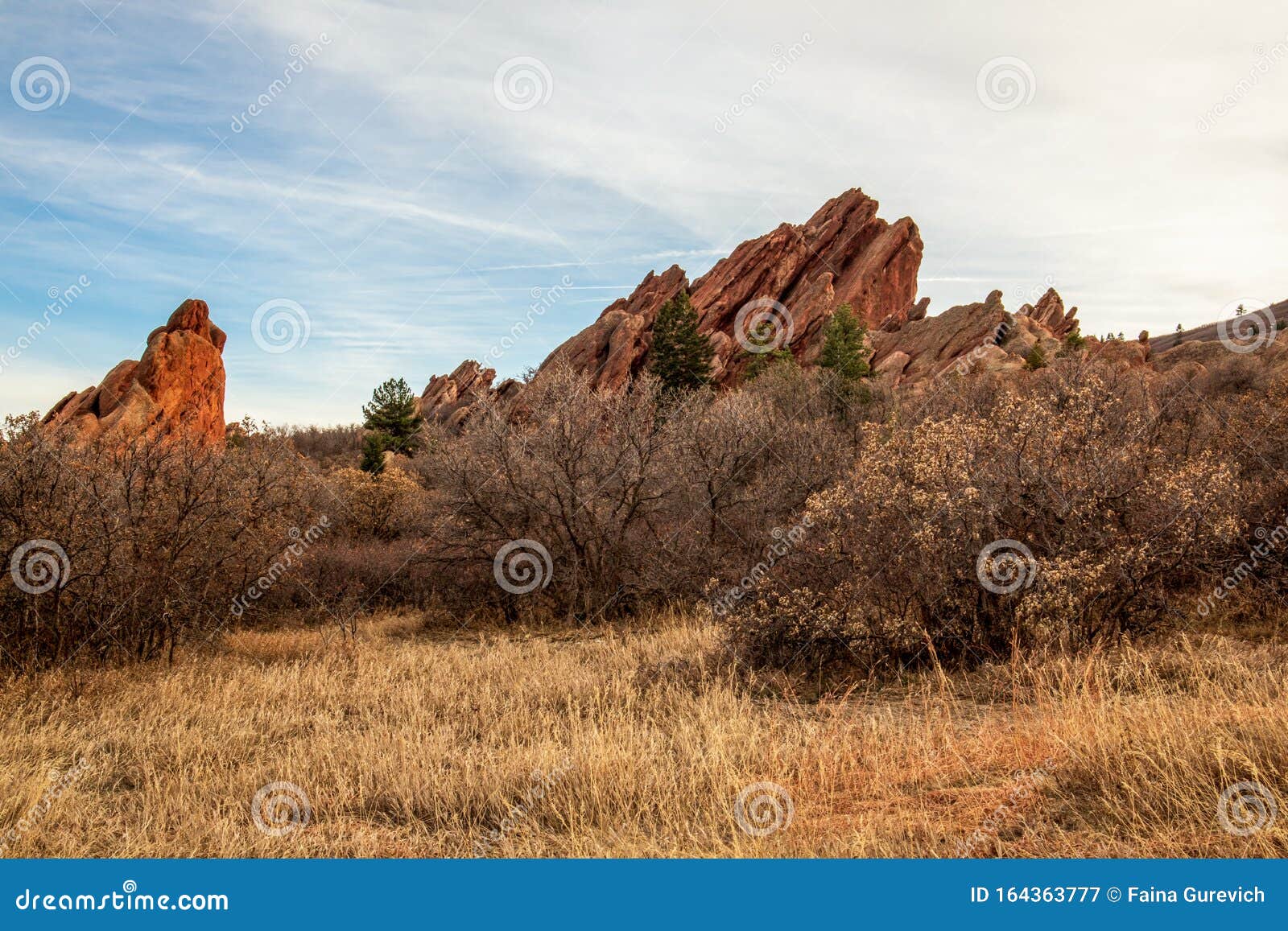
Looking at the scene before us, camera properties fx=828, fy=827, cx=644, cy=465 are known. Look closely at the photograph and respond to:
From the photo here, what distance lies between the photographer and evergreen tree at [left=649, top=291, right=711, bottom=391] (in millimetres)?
54969

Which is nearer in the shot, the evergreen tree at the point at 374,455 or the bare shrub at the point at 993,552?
the bare shrub at the point at 993,552

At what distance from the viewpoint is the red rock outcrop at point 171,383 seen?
159 feet

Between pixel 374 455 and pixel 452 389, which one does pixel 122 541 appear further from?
pixel 452 389

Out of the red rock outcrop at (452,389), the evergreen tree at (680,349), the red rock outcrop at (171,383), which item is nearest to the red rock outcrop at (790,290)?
the evergreen tree at (680,349)

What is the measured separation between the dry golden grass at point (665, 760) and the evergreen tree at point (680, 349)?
4639 centimetres

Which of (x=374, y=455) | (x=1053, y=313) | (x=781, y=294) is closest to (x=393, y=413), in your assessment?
(x=374, y=455)

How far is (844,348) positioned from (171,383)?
136 ft

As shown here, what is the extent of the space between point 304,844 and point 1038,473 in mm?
7678

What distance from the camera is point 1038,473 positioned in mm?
8820

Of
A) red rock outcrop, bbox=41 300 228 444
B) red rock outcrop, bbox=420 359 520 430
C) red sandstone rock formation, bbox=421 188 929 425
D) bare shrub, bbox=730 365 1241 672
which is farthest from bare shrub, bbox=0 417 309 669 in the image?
red rock outcrop, bbox=420 359 520 430

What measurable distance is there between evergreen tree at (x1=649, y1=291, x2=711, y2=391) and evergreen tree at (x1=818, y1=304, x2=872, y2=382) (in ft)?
28.5

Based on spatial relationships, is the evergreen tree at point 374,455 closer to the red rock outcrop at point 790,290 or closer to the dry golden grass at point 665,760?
the red rock outcrop at point 790,290

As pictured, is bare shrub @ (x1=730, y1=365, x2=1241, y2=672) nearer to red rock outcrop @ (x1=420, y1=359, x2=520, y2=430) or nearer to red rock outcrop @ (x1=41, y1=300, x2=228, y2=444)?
red rock outcrop @ (x1=41, y1=300, x2=228, y2=444)

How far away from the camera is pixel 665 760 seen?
5.75m
